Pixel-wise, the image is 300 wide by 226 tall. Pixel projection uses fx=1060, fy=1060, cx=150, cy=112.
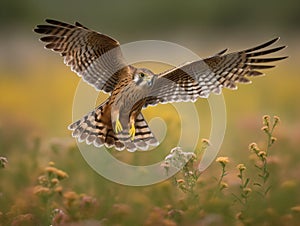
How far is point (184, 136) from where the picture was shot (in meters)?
5.75

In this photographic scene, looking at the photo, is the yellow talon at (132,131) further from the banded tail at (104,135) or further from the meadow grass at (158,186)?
the meadow grass at (158,186)

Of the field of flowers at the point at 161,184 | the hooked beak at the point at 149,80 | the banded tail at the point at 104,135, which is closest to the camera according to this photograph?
the field of flowers at the point at 161,184

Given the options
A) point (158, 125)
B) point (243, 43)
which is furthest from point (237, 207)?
point (243, 43)

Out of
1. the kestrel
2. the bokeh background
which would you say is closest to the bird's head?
the kestrel

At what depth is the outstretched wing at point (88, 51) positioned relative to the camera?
188 inches

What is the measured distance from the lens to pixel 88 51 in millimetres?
4914

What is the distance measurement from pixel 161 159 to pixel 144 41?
15.2ft

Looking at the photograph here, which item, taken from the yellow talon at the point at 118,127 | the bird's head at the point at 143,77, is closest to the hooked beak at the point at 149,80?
the bird's head at the point at 143,77

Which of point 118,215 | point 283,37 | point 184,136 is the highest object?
point 283,37

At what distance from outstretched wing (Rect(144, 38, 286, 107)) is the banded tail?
0.18 metres

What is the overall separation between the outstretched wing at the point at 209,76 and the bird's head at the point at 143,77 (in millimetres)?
91

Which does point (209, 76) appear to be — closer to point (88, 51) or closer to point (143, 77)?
point (143, 77)

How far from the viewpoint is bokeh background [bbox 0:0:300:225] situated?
4699mm

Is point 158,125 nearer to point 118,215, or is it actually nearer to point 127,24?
point 118,215
